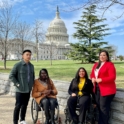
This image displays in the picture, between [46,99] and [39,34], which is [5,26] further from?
[46,99]

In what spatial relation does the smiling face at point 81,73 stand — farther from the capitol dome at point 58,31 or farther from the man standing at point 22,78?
the capitol dome at point 58,31

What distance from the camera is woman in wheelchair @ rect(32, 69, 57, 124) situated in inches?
172

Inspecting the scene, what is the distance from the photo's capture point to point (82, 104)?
4.18 meters

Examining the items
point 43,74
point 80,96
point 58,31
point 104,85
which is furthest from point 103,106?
point 58,31

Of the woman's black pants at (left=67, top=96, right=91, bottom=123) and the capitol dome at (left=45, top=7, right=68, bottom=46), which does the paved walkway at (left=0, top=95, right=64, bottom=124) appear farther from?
the capitol dome at (left=45, top=7, right=68, bottom=46)

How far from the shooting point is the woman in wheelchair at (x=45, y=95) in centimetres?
436

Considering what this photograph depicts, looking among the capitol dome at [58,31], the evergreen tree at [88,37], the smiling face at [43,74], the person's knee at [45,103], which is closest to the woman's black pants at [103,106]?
the person's knee at [45,103]

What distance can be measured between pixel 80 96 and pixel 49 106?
0.72 metres

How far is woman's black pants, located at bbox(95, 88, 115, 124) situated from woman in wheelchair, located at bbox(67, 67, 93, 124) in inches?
8.4

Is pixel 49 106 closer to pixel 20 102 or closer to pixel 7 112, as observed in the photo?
pixel 20 102

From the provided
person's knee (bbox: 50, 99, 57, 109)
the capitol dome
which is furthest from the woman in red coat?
the capitol dome

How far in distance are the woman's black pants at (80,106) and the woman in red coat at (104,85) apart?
242mm

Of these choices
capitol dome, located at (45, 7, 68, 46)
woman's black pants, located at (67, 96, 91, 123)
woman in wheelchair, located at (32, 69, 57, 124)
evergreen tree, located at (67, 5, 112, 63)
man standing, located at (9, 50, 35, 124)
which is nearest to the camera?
woman's black pants, located at (67, 96, 91, 123)

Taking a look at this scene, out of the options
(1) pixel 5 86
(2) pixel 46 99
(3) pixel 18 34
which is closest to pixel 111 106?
(2) pixel 46 99
